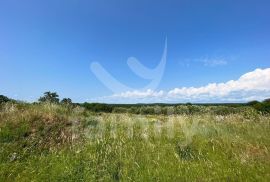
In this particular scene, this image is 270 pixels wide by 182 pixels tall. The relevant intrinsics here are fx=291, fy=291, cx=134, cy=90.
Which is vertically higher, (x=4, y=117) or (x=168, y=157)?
(x=4, y=117)

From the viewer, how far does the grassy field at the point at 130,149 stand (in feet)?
25.7

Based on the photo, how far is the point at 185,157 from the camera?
29.5 feet

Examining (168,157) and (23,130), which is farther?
(23,130)

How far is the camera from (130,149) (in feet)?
31.6

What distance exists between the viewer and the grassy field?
784 centimetres

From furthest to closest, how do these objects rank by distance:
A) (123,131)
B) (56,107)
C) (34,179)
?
(56,107)
(123,131)
(34,179)

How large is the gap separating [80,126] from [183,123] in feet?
14.8

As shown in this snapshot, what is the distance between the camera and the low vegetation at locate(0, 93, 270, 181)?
7.84 metres

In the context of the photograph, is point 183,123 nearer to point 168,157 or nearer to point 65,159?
point 168,157

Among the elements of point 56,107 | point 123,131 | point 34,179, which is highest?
point 56,107

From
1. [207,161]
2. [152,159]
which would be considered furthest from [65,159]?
[207,161]

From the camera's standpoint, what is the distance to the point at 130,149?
9641 millimetres

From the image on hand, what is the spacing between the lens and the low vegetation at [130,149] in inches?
309

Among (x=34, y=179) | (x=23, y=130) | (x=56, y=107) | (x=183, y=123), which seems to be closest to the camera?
(x=34, y=179)
